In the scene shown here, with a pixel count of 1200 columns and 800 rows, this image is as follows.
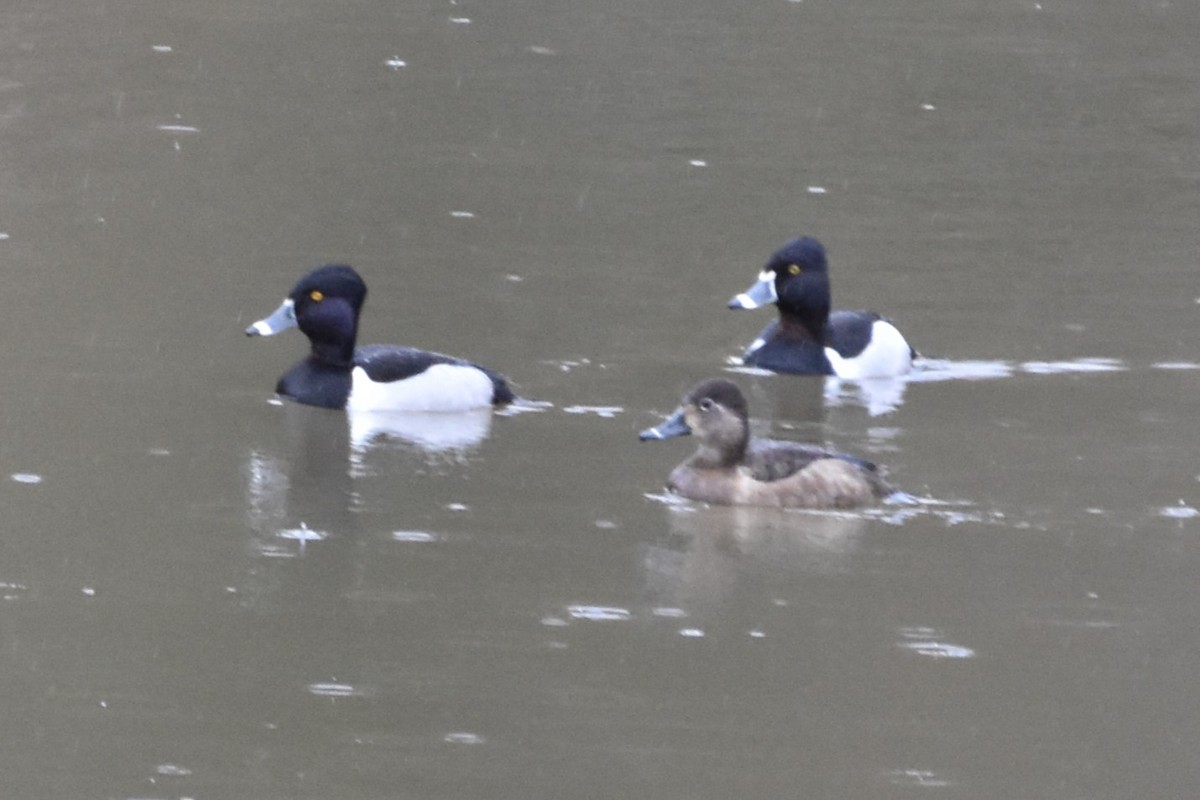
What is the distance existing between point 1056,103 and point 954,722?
17.4 metres

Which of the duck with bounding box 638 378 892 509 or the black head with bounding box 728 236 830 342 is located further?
the black head with bounding box 728 236 830 342

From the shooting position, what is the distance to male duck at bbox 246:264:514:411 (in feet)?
43.1

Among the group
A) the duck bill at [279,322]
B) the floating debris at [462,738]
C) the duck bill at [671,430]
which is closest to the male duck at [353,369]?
the duck bill at [279,322]

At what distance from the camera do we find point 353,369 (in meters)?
13.4

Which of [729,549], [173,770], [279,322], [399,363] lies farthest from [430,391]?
[173,770]

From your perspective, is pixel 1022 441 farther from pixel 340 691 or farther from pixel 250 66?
pixel 250 66

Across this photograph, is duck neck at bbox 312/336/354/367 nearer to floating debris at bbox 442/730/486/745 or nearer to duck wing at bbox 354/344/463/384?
duck wing at bbox 354/344/463/384

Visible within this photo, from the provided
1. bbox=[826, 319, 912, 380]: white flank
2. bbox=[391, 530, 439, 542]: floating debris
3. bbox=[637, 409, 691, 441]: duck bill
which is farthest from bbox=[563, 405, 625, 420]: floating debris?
bbox=[391, 530, 439, 542]: floating debris

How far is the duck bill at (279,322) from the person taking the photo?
13.7 m

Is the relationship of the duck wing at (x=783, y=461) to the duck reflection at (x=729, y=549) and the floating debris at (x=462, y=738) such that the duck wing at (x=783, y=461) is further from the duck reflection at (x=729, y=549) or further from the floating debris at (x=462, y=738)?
the floating debris at (x=462, y=738)

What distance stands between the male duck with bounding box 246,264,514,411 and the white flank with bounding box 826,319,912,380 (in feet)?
7.85

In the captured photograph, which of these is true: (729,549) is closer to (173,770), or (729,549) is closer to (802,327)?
(173,770)

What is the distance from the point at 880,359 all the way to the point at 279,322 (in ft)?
12.2

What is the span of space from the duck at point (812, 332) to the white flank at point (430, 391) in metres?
2.21
